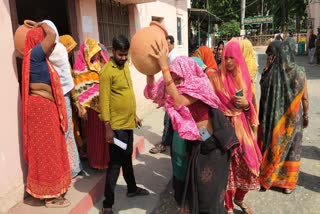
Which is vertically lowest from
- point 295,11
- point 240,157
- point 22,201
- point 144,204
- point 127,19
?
point 144,204

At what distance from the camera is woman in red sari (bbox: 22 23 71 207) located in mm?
2607

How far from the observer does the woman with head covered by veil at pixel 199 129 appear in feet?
6.86

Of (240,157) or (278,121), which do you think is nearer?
(240,157)

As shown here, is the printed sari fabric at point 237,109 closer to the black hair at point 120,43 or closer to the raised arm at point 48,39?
the black hair at point 120,43

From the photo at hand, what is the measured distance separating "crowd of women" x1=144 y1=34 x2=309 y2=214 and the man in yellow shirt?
0.25 metres

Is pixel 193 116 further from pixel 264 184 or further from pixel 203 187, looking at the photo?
pixel 264 184

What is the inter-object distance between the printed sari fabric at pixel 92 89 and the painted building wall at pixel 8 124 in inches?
28.6

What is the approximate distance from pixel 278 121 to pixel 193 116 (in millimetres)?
1433

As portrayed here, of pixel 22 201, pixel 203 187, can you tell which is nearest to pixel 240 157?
pixel 203 187

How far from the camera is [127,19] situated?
652 centimetres

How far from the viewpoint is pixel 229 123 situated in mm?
2299

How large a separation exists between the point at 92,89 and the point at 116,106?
2.41 feet

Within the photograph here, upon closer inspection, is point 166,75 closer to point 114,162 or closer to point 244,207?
point 114,162

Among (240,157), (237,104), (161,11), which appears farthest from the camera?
(161,11)
